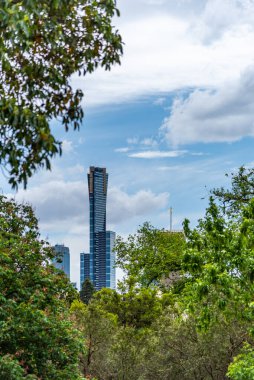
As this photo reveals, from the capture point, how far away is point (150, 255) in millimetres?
39719

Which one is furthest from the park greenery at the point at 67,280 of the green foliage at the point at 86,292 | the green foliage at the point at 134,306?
the green foliage at the point at 86,292

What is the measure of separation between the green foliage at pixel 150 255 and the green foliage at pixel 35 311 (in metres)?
13.5

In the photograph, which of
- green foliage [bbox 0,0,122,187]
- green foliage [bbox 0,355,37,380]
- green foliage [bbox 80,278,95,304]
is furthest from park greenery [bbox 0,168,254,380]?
green foliage [bbox 80,278,95,304]

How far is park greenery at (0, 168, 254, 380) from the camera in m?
17.2

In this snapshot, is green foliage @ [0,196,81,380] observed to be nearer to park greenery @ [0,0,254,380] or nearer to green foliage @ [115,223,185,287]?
park greenery @ [0,0,254,380]

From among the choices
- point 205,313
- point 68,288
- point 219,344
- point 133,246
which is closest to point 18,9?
point 205,313

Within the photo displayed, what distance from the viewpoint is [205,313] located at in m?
17.9

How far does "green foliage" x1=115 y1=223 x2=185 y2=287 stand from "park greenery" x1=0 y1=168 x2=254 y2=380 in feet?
14.5

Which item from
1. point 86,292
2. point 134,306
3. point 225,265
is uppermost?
point 86,292

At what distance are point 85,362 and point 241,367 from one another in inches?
635

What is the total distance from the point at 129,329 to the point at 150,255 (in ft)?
20.0

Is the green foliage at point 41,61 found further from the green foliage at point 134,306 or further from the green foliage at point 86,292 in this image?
the green foliage at point 86,292

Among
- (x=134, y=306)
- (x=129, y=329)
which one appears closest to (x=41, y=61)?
(x=129, y=329)

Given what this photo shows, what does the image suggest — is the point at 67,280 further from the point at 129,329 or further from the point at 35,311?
the point at 129,329
